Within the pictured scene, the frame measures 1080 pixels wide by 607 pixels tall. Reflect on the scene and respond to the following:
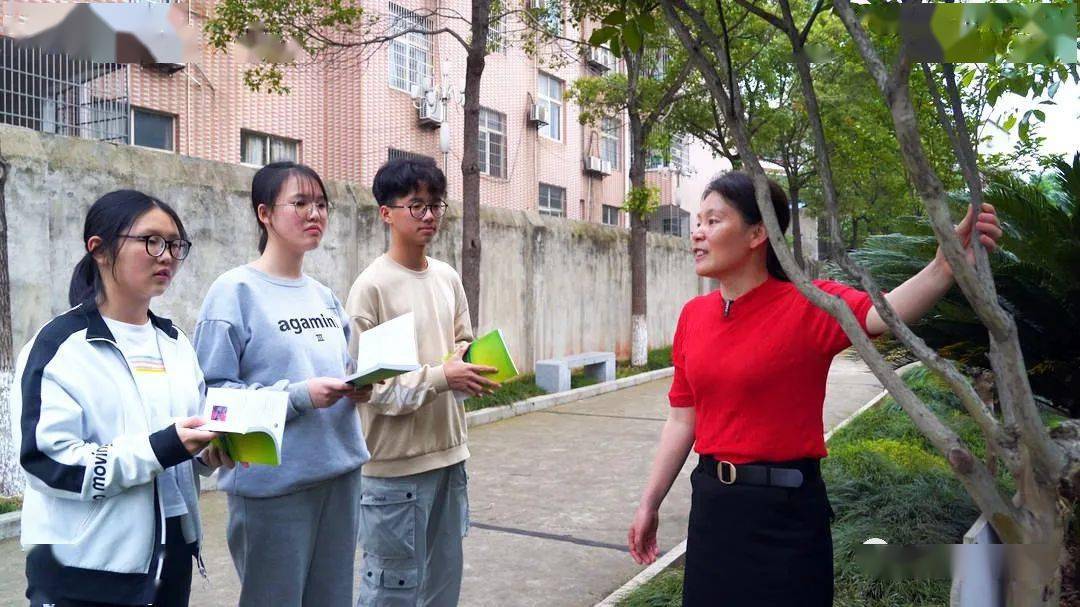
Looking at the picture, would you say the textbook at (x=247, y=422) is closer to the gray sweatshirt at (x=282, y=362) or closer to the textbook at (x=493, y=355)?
the gray sweatshirt at (x=282, y=362)

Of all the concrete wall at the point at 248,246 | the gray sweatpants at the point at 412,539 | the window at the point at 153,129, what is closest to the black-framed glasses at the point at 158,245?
the gray sweatpants at the point at 412,539

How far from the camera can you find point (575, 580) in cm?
496

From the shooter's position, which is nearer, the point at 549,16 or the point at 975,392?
the point at 975,392

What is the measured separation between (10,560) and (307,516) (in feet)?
11.1

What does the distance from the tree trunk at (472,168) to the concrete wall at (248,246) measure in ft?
2.03

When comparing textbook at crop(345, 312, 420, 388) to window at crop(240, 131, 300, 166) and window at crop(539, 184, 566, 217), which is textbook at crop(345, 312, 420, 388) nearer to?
window at crop(240, 131, 300, 166)

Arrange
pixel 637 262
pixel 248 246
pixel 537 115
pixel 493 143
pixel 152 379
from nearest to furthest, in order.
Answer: pixel 152 379
pixel 248 246
pixel 637 262
pixel 493 143
pixel 537 115

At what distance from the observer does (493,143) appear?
18.8 m

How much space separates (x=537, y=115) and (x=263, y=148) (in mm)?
7200

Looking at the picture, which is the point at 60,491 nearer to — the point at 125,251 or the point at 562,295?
the point at 125,251

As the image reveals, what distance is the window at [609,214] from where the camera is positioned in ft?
78.3

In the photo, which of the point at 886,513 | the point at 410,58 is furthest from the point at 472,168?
the point at 410,58

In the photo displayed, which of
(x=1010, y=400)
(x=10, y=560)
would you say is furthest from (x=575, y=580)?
(x=1010, y=400)

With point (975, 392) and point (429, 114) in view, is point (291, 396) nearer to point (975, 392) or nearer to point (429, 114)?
point (975, 392)
